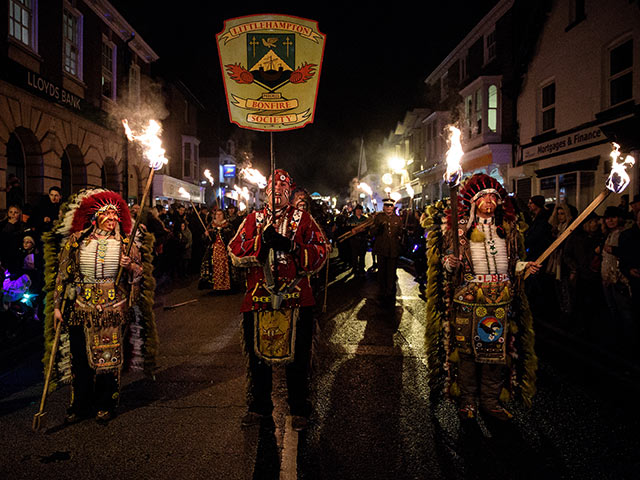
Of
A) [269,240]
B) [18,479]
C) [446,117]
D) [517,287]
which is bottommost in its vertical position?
[18,479]

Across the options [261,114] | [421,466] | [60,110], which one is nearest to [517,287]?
[421,466]

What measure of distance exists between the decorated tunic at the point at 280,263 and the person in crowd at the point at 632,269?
4.23 meters

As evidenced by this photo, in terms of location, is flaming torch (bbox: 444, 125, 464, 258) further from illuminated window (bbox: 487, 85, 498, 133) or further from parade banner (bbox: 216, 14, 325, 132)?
illuminated window (bbox: 487, 85, 498, 133)

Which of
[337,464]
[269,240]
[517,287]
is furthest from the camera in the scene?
[517,287]

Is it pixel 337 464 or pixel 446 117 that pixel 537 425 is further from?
pixel 446 117

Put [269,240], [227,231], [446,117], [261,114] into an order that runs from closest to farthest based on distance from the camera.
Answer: [269,240] < [261,114] < [227,231] < [446,117]

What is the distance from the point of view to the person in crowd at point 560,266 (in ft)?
26.7

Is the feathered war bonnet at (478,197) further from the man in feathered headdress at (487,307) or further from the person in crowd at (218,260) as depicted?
the person in crowd at (218,260)

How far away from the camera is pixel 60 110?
15.2m

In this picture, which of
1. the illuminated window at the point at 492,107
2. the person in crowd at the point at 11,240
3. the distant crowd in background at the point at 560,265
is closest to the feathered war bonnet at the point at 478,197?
the distant crowd in background at the point at 560,265

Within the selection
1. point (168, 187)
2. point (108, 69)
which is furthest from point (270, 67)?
point (168, 187)

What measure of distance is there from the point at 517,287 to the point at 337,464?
2113 mm

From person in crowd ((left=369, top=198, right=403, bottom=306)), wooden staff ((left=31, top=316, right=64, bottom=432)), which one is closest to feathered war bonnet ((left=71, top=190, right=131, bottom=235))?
wooden staff ((left=31, top=316, right=64, bottom=432))

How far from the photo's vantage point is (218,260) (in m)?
10.5
